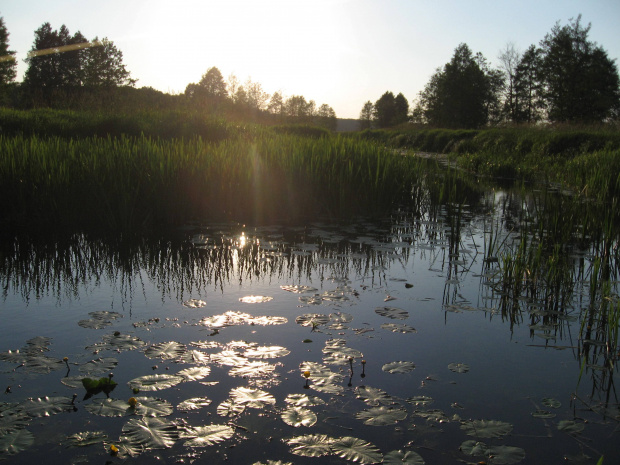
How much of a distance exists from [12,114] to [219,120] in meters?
6.24

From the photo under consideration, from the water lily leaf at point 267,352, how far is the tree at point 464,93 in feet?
149

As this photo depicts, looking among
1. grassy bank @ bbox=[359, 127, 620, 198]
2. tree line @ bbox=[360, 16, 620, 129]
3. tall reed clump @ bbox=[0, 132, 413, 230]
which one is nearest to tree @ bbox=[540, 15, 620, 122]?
tree line @ bbox=[360, 16, 620, 129]

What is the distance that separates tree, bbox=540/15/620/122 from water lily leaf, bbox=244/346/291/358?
37.4 metres

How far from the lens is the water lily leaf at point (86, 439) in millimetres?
2010

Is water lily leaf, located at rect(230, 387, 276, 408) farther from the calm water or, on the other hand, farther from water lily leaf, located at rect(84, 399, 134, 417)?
water lily leaf, located at rect(84, 399, 134, 417)

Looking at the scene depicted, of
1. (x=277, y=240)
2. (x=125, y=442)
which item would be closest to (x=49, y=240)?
(x=277, y=240)

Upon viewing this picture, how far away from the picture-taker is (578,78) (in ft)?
119

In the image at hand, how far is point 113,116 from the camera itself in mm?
14703

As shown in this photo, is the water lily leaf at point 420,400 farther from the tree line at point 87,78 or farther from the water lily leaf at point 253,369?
the tree line at point 87,78

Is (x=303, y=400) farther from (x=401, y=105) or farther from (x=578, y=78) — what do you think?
(x=401, y=105)

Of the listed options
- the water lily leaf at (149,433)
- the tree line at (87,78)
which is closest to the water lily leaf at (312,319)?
the water lily leaf at (149,433)

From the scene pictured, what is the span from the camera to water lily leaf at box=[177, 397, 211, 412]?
2275 millimetres

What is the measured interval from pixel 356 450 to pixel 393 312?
1735mm

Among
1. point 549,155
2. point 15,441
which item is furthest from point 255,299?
→ point 549,155
